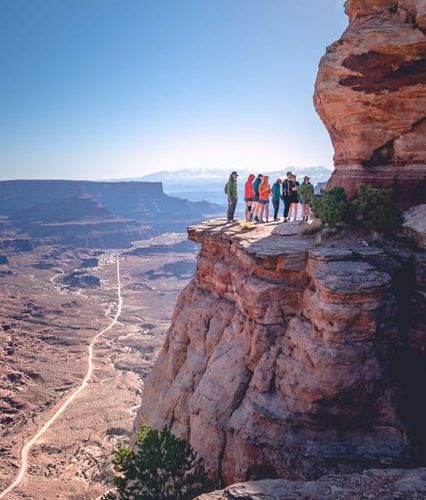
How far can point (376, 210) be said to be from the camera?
17781 mm

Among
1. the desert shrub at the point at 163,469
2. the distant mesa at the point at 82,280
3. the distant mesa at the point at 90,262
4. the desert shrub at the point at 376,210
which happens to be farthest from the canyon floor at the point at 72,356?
the desert shrub at the point at 376,210

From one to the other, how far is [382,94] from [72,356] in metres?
63.3

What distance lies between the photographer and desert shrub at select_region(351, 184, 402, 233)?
17.7 m

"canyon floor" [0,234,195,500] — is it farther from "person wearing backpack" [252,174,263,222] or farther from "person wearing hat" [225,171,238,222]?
"person wearing backpack" [252,174,263,222]

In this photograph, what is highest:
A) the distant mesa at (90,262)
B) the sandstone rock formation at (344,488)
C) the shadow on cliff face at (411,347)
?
the shadow on cliff face at (411,347)

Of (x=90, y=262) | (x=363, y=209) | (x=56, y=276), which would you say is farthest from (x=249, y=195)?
(x=90, y=262)

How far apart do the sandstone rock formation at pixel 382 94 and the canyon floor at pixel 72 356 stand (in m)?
29.0

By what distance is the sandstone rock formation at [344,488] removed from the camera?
10.5 meters

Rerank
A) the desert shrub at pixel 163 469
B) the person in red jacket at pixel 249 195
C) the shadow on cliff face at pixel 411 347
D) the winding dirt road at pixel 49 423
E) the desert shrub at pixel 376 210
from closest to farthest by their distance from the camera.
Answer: the shadow on cliff face at pixel 411 347, the desert shrub at pixel 163 469, the desert shrub at pixel 376 210, the person in red jacket at pixel 249 195, the winding dirt road at pixel 49 423

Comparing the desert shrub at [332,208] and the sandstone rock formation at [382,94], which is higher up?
the sandstone rock formation at [382,94]

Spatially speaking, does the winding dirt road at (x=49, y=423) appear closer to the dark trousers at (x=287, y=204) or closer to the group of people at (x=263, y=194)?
the group of people at (x=263, y=194)

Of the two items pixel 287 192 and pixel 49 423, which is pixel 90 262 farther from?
pixel 287 192

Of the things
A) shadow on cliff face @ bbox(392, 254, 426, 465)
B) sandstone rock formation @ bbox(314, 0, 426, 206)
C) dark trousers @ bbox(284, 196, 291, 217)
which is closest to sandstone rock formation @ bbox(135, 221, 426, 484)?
shadow on cliff face @ bbox(392, 254, 426, 465)

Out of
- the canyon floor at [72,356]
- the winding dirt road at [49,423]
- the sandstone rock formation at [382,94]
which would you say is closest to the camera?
the sandstone rock formation at [382,94]
